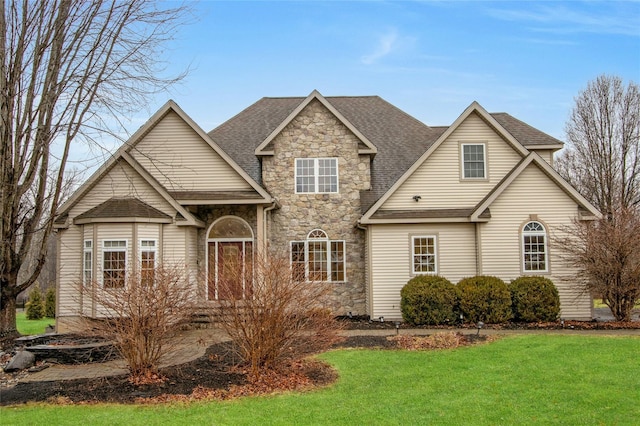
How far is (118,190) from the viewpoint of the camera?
16.9 metres

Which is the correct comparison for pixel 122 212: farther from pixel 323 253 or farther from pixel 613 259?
pixel 613 259

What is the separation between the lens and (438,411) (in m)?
7.73

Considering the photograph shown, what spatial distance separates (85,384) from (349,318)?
1017cm

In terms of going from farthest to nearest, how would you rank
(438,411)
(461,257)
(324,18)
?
(461,257) → (324,18) → (438,411)

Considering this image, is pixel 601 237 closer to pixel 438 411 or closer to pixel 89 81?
pixel 438 411

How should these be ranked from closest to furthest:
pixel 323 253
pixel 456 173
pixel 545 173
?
pixel 545 173, pixel 456 173, pixel 323 253

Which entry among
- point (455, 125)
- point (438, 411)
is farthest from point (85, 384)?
point (455, 125)

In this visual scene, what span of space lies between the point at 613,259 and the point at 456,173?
208 inches

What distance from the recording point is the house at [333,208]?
16.7 metres

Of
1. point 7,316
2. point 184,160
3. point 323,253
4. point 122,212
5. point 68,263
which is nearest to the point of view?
point 7,316

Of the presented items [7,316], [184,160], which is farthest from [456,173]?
[7,316]

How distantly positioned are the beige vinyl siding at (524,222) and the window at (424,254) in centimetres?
153

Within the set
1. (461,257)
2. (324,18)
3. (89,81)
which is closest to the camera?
(324,18)

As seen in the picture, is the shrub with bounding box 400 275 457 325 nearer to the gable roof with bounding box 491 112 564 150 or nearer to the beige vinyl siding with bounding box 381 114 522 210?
the beige vinyl siding with bounding box 381 114 522 210
